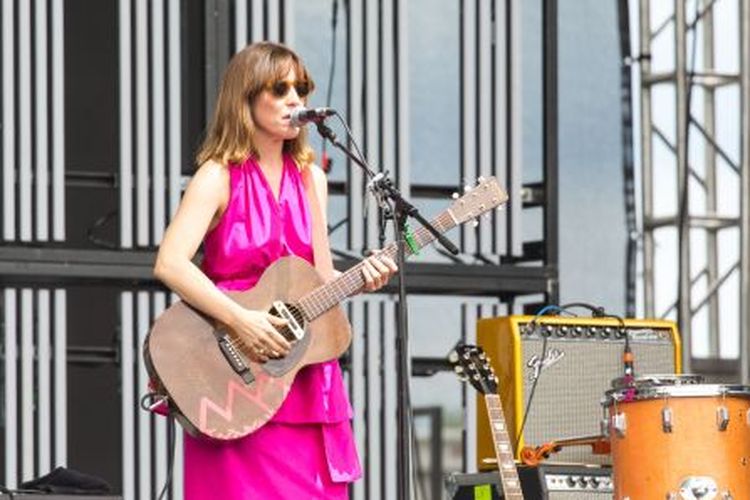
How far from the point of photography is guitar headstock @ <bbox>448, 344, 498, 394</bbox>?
7.55 meters

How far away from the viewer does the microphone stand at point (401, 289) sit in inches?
227

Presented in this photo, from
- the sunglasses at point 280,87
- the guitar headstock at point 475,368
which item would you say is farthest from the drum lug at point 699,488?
the sunglasses at point 280,87

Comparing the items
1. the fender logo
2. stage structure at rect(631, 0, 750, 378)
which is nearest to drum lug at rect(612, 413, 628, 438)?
the fender logo

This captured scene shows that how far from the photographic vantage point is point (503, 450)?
746cm

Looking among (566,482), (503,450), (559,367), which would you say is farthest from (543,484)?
(559,367)

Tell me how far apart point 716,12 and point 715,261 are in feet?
3.82

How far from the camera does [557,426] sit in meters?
8.27

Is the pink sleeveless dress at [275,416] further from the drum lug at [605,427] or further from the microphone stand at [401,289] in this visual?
the drum lug at [605,427]

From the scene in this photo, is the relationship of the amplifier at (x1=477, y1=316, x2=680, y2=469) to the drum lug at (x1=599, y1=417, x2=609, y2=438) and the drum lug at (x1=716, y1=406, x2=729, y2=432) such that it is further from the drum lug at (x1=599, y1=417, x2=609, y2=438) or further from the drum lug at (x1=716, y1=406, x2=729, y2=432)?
the drum lug at (x1=716, y1=406, x2=729, y2=432)

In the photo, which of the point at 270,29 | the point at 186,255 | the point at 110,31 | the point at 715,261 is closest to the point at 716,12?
the point at 715,261

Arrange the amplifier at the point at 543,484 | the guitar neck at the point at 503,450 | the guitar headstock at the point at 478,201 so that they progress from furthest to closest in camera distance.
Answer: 1. the amplifier at the point at 543,484
2. the guitar neck at the point at 503,450
3. the guitar headstock at the point at 478,201

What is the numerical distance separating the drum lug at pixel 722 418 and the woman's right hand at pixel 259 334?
203cm

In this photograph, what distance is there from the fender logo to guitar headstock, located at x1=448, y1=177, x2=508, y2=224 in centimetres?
164

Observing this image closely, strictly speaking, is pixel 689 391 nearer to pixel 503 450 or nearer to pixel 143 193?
pixel 503 450
